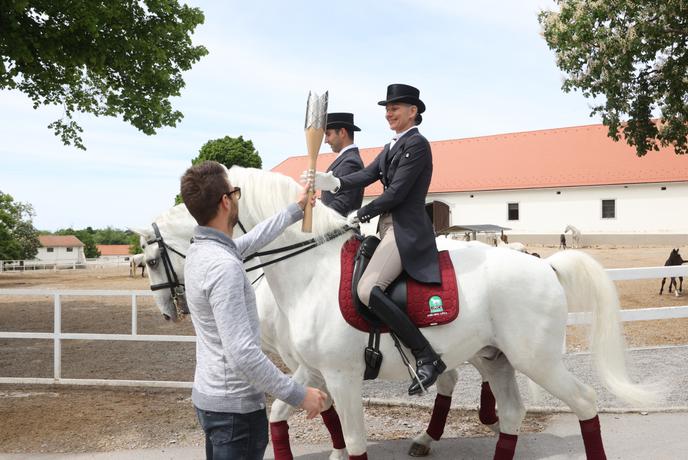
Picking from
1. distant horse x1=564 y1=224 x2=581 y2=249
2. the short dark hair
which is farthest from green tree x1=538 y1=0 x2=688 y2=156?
distant horse x1=564 y1=224 x2=581 y2=249

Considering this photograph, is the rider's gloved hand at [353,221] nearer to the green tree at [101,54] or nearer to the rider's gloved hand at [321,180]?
the rider's gloved hand at [321,180]

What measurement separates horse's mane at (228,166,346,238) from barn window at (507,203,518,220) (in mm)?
47242

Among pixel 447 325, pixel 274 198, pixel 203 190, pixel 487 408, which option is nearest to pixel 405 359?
pixel 447 325

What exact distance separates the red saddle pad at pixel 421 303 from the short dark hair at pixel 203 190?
169 cm

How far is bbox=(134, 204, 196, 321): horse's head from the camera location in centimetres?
433

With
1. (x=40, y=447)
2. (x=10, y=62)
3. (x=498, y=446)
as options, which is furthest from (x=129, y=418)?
(x=10, y=62)

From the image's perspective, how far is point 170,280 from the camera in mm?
4320

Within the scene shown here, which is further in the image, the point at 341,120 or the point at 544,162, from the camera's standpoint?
the point at 544,162

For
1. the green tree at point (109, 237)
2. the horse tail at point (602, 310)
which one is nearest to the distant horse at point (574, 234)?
the horse tail at point (602, 310)

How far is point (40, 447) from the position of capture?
5.39 metres

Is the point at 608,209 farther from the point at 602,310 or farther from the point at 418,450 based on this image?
the point at 418,450

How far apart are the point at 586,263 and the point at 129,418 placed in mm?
4864

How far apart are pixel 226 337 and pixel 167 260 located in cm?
232

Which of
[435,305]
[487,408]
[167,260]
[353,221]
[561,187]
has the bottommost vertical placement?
[487,408]
